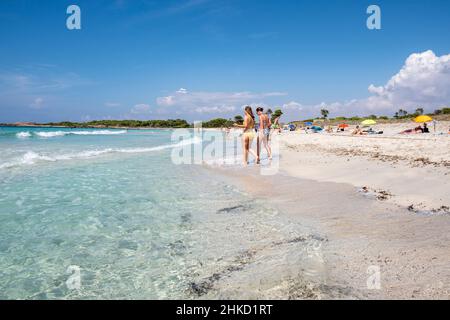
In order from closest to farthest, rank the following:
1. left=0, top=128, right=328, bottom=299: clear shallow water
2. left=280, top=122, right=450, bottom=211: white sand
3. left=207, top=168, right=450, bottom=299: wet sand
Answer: left=207, top=168, right=450, bottom=299: wet sand → left=0, top=128, right=328, bottom=299: clear shallow water → left=280, top=122, right=450, bottom=211: white sand

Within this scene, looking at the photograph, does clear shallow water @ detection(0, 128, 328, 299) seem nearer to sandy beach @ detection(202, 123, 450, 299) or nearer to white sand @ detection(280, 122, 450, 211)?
sandy beach @ detection(202, 123, 450, 299)

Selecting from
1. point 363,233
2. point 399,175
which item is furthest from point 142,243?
point 399,175

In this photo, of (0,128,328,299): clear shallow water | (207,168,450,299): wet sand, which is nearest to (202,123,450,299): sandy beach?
(207,168,450,299): wet sand

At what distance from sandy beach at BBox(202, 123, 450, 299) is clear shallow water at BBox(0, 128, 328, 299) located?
162 mm

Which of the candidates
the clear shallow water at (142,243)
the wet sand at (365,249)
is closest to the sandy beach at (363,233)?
the wet sand at (365,249)

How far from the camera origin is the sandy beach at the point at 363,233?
Result: 3.50 metres

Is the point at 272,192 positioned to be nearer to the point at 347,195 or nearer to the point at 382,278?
the point at 347,195

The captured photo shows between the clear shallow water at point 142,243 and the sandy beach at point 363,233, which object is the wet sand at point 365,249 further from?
the clear shallow water at point 142,243

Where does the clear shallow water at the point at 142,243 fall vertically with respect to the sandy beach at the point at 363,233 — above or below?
below

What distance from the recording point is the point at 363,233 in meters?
5.23

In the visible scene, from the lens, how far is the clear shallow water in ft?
12.5

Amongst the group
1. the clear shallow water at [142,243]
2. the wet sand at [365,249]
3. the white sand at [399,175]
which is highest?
the white sand at [399,175]

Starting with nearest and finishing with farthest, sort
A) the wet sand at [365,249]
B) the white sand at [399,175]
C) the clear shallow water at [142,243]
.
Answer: the wet sand at [365,249] → the clear shallow water at [142,243] → the white sand at [399,175]

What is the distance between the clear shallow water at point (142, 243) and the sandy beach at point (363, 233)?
0.53 ft
